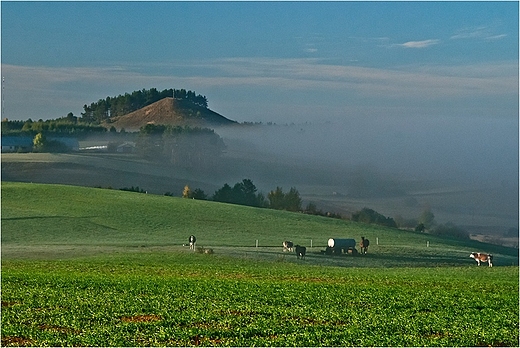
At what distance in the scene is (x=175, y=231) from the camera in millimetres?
67188

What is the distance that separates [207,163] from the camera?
164m

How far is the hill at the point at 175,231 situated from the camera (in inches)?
2226

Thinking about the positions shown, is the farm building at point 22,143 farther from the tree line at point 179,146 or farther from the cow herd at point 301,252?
the cow herd at point 301,252

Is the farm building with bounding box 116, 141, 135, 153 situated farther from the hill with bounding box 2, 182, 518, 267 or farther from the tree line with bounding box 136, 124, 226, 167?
the hill with bounding box 2, 182, 518, 267

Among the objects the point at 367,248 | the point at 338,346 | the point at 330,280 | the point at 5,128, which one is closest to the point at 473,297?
the point at 330,280

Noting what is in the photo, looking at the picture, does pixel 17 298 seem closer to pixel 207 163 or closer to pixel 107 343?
pixel 107 343

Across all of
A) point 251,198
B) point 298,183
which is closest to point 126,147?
point 298,183

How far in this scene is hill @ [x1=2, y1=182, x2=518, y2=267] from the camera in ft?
185

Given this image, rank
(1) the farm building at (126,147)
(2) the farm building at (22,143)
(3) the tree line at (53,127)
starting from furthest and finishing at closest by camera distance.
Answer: (1) the farm building at (126,147) < (3) the tree line at (53,127) < (2) the farm building at (22,143)

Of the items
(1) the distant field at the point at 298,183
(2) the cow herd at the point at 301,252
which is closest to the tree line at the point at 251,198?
(1) the distant field at the point at 298,183

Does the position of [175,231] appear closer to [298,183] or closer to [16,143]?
[16,143]

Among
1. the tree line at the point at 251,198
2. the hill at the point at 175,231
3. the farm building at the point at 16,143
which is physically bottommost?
the hill at the point at 175,231

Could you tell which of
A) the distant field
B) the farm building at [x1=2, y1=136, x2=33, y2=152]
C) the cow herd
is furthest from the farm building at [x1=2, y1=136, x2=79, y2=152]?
the cow herd

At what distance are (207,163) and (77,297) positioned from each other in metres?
143
